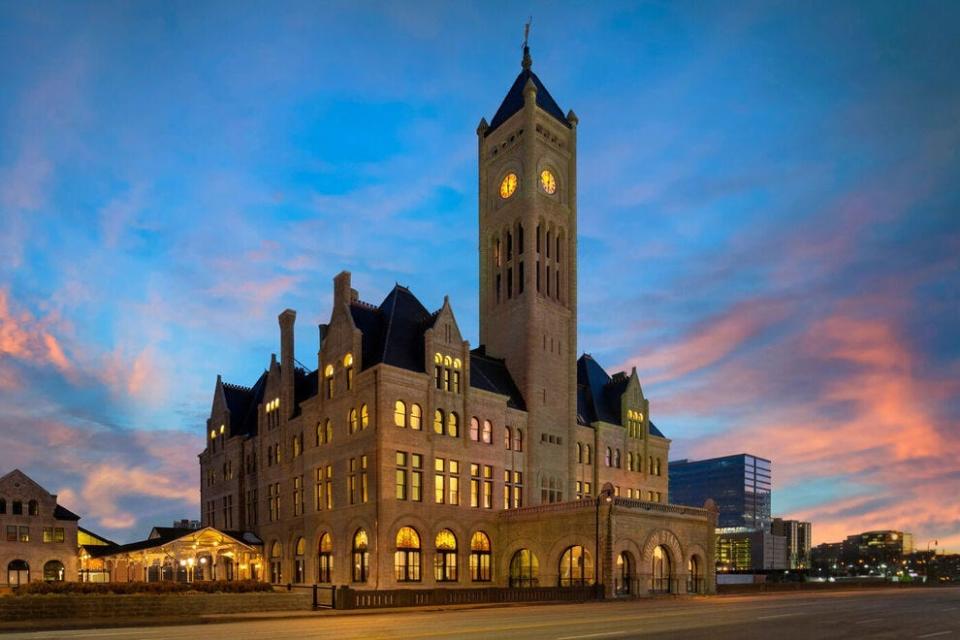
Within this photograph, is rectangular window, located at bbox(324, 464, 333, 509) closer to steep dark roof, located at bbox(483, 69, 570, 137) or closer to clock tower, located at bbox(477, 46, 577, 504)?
clock tower, located at bbox(477, 46, 577, 504)

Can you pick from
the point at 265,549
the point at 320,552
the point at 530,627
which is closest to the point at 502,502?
the point at 320,552

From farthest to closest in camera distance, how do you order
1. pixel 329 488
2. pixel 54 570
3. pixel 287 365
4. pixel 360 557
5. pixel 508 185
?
pixel 54 570 < pixel 508 185 < pixel 287 365 < pixel 329 488 < pixel 360 557

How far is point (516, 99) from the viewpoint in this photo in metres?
76.1

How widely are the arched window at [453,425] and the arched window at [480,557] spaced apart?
25.4 ft

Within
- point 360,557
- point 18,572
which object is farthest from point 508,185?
point 18,572

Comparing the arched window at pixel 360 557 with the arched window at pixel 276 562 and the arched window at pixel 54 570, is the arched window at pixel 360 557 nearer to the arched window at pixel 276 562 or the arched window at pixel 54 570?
the arched window at pixel 276 562

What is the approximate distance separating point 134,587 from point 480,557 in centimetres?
2995

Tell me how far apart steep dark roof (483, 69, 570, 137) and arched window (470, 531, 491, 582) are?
1500 inches

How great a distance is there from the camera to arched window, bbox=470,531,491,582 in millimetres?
61531

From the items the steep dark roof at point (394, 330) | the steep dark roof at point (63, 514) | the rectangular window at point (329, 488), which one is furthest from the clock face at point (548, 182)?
the steep dark roof at point (63, 514)

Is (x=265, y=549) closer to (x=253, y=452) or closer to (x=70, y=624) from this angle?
(x=253, y=452)

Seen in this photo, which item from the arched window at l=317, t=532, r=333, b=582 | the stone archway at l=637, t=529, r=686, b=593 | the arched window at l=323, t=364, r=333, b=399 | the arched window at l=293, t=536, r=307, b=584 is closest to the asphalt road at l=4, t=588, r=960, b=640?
the stone archway at l=637, t=529, r=686, b=593

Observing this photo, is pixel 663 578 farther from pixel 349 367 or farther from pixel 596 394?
pixel 349 367

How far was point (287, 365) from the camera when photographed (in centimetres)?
7244
